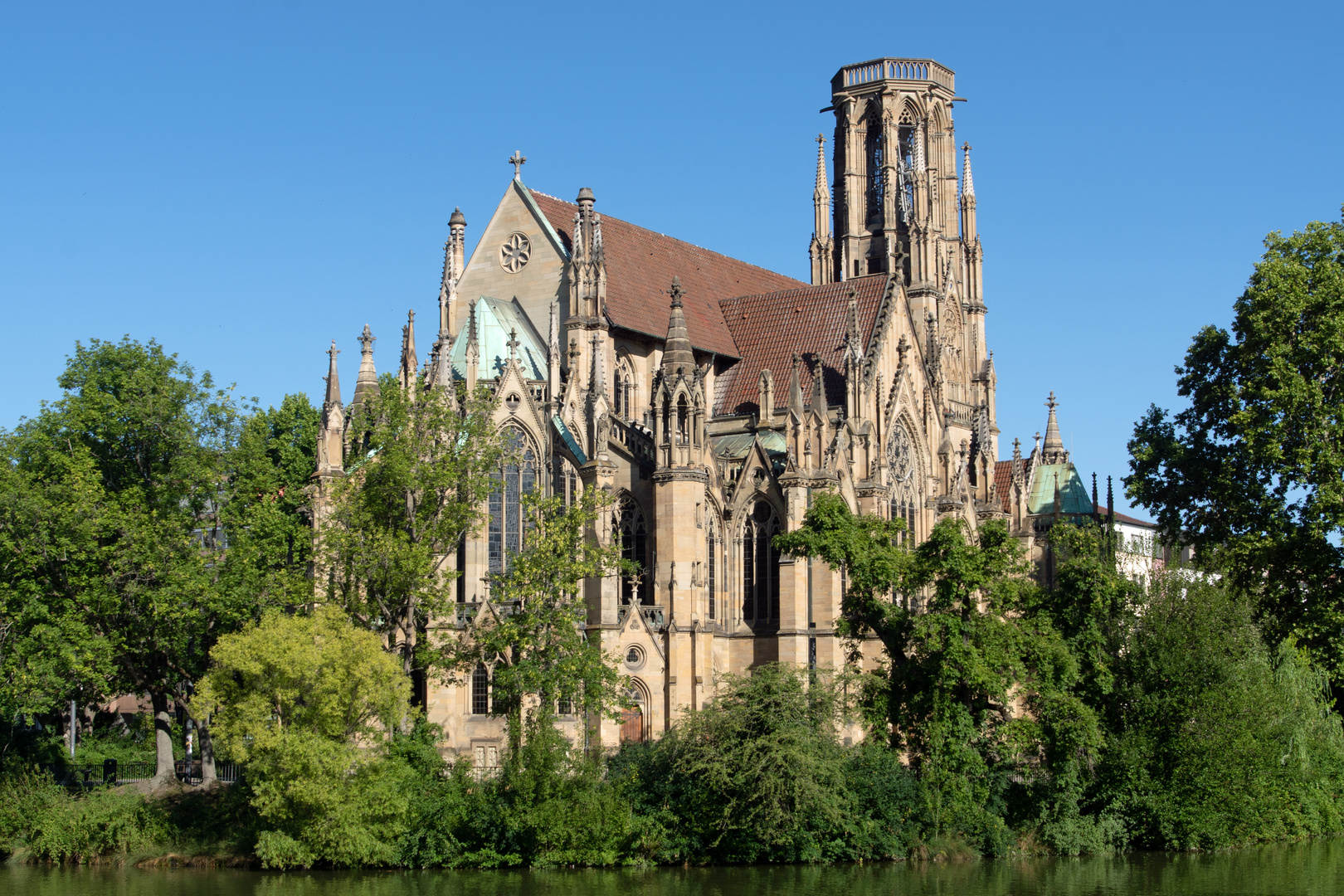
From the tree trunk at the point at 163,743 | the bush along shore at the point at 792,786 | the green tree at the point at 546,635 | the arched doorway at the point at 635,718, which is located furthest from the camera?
the arched doorway at the point at 635,718

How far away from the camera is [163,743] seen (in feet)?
163

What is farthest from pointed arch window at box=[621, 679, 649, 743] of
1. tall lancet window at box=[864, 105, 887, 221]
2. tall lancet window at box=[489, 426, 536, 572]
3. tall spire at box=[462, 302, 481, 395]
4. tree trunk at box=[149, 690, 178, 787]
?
tall lancet window at box=[864, 105, 887, 221]

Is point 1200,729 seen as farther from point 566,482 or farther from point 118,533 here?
point 118,533

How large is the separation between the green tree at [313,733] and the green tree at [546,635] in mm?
3225

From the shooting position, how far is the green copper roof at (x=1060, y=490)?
3201 inches

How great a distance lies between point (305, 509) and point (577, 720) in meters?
13.2

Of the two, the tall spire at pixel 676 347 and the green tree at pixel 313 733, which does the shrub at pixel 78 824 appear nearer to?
the green tree at pixel 313 733

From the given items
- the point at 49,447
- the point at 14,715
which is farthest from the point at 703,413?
the point at 14,715

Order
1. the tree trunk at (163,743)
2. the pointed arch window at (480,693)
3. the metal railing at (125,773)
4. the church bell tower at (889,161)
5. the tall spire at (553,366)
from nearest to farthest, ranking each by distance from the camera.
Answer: the tree trunk at (163,743)
the metal railing at (125,773)
the pointed arch window at (480,693)
the tall spire at (553,366)
the church bell tower at (889,161)

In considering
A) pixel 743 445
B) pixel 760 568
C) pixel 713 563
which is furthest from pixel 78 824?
pixel 743 445

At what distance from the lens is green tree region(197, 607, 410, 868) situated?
41.8 meters

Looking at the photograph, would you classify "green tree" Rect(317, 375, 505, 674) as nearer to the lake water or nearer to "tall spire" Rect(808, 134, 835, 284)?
the lake water

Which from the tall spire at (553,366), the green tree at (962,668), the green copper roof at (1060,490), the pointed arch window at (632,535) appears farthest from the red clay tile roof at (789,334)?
the green tree at (962,668)

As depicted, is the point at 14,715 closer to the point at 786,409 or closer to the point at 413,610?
the point at 413,610
